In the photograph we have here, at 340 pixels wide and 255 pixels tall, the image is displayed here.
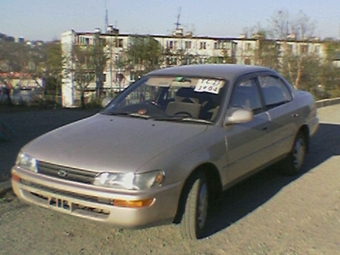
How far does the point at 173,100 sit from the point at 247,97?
0.93 metres

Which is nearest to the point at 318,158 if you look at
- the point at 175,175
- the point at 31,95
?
the point at 175,175

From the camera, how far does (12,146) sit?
7.21 m

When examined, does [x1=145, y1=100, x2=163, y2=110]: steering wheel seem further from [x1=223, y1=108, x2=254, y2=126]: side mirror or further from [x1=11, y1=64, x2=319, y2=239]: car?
[x1=223, y1=108, x2=254, y2=126]: side mirror

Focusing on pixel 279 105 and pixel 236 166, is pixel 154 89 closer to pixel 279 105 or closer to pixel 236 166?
pixel 236 166

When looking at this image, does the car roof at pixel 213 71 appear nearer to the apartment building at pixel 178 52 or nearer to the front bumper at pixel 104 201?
the front bumper at pixel 104 201

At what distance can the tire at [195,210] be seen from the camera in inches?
145

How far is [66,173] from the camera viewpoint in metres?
3.46

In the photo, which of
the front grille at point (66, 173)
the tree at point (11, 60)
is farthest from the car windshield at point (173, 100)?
the tree at point (11, 60)

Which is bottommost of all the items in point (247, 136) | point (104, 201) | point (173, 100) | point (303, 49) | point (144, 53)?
point (104, 201)

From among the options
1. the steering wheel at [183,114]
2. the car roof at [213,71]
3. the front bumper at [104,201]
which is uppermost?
the car roof at [213,71]

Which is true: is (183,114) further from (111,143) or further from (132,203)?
(132,203)

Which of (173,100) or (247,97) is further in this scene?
(247,97)

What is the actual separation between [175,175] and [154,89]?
1.77m

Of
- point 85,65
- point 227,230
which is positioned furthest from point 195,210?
point 85,65
